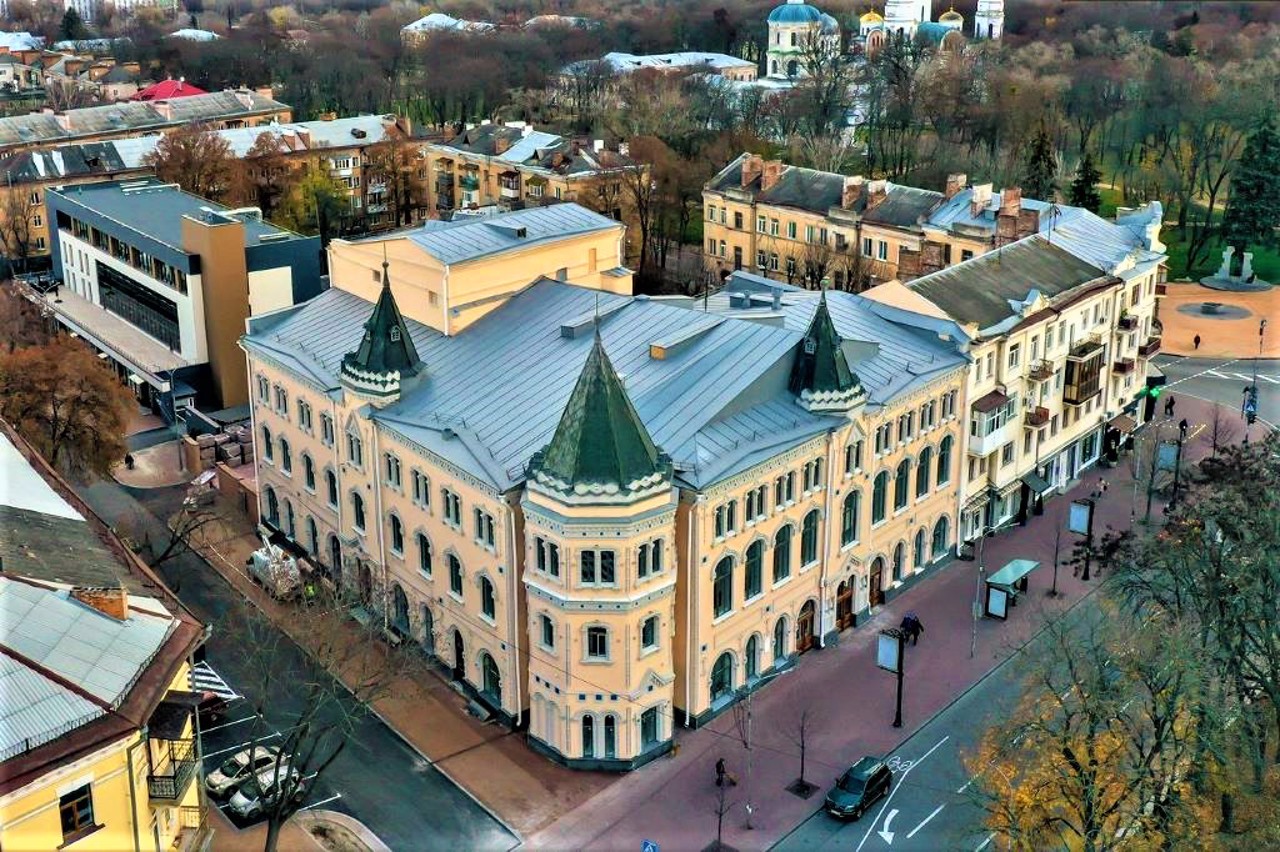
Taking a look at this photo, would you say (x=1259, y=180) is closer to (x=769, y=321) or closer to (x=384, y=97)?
(x=769, y=321)

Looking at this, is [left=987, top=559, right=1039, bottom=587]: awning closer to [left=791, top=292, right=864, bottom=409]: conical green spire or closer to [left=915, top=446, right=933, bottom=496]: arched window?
[left=915, top=446, right=933, bottom=496]: arched window

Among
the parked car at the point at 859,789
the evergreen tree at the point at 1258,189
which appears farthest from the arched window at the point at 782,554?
the evergreen tree at the point at 1258,189

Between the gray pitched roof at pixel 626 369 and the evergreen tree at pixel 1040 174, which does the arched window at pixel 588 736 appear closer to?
the gray pitched roof at pixel 626 369

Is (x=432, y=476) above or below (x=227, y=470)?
above

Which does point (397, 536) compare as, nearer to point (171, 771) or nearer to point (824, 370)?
point (824, 370)

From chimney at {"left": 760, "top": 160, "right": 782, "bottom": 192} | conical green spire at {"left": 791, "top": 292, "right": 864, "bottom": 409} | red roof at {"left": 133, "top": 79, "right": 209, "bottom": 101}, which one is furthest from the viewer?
red roof at {"left": 133, "top": 79, "right": 209, "bottom": 101}

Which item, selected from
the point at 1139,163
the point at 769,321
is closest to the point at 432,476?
the point at 769,321

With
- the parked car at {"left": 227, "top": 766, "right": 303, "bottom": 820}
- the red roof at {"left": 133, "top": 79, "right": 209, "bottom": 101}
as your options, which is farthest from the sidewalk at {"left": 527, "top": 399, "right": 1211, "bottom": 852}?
the red roof at {"left": 133, "top": 79, "right": 209, "bottom": 101}
